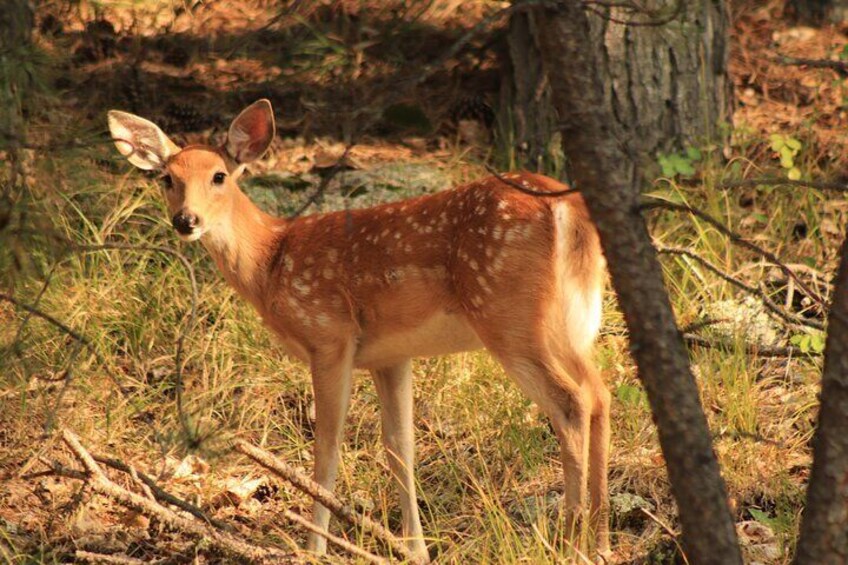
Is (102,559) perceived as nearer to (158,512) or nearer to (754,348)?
(158,512)

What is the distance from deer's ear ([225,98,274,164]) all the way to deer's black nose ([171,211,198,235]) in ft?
1.60

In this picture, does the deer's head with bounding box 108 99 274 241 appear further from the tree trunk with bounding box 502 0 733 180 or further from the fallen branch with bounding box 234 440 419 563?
the tree trunk with bounding box 502 0 733 180

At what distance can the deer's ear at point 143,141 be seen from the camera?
18.1 feet

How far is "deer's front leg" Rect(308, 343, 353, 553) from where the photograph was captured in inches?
200

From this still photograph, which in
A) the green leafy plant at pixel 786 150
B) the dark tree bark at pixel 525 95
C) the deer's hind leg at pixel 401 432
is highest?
the dark tree bark at pixel 525 95

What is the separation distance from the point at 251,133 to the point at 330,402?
4.33ft

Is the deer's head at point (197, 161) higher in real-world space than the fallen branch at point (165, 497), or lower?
higher

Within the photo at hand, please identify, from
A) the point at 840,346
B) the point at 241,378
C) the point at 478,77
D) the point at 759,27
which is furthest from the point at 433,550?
the point at 759,27

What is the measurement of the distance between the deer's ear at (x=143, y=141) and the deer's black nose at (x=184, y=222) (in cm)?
→ 36

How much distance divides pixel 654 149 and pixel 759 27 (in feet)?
7.66

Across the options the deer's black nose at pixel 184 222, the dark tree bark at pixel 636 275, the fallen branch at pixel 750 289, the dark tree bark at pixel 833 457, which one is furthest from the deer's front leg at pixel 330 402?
the dark tree bark at pixel 833 457

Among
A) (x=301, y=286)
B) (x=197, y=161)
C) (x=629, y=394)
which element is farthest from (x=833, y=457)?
(x=197, y=161)

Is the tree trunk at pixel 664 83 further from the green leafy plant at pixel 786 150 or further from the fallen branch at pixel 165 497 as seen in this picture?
the fallen branch at pixel 165 497

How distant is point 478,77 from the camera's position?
812 centimetres
